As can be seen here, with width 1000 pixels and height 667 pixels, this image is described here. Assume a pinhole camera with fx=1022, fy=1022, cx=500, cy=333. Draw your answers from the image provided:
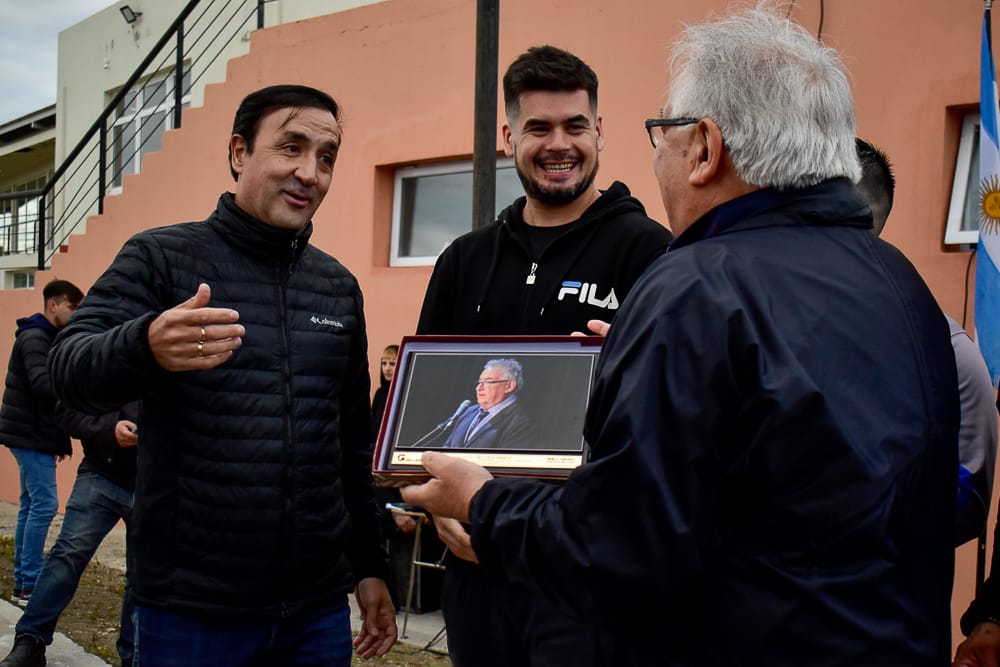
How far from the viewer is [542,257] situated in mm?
2811

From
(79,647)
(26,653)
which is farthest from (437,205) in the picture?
(26,653)

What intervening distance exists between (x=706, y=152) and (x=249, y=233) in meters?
1.46

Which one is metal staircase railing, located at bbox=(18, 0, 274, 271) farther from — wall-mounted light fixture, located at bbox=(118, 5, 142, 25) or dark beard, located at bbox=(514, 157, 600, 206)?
dark beard, located at bbox=(514, 157, 600, 206)

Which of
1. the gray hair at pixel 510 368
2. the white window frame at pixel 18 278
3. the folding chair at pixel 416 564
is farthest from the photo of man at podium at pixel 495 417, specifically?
the white window frame at pixel 18 278

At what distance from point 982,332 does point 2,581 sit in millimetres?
6867

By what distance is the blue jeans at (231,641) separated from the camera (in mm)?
2570

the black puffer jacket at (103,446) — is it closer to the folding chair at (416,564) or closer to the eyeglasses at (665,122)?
the folding chair at (416,564)

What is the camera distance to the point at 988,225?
434 cm

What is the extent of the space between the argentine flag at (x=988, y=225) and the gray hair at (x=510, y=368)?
2.78 metres

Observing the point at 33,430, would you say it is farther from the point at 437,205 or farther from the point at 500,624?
the point at 500,624

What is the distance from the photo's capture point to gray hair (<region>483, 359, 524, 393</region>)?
83.3 inches

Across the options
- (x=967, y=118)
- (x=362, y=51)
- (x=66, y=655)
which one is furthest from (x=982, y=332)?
(x=362, y=51)

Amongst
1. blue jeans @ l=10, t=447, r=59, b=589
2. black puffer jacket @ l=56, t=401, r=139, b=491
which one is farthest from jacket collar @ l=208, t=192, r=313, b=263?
blue jeans @ l=10, t=447, r=59, b=589

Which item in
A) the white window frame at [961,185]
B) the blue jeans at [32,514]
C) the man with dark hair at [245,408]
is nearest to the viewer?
the man with dark hair at [245,408]
